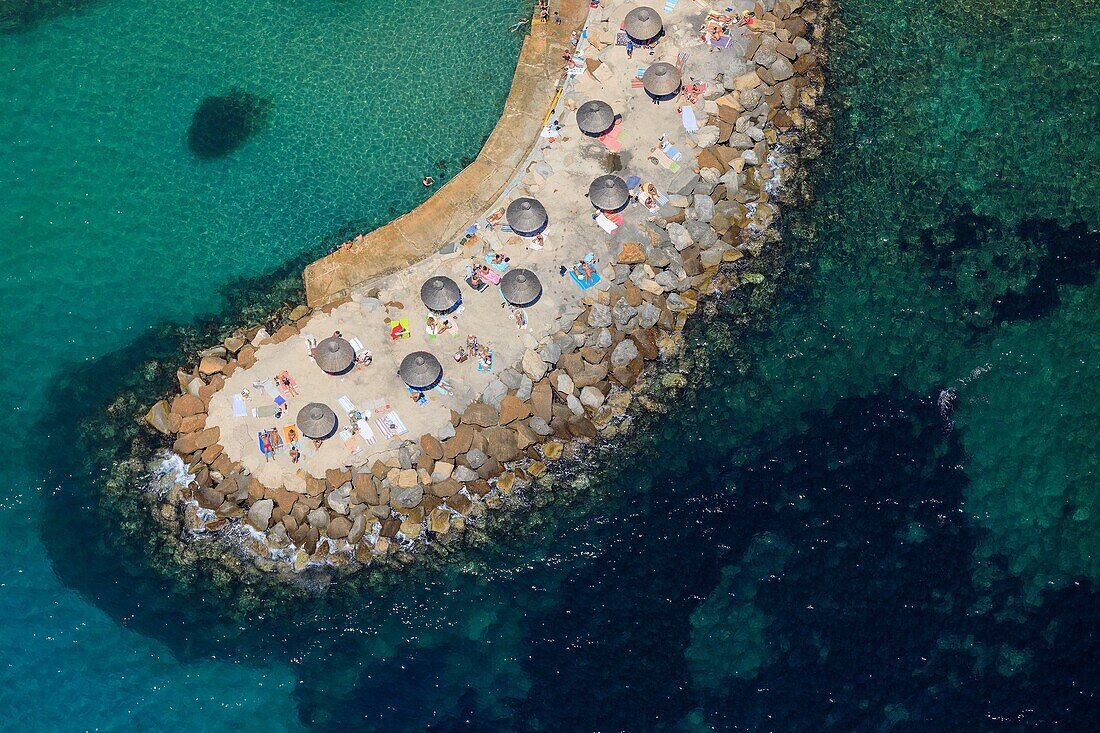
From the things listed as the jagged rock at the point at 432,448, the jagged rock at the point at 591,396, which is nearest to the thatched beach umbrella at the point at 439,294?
the jagged rock at the point at 432,448

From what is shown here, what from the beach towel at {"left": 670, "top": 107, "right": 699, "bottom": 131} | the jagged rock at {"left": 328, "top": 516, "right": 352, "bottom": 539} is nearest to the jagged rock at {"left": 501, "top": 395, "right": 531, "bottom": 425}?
the jagged rock at {"left": 328, "top": 516, "right": 352, "bottom": 539}

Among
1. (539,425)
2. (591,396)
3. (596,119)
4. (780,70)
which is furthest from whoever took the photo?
(780,70)

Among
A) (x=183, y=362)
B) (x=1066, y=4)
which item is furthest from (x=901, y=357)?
(x=183, y=362)

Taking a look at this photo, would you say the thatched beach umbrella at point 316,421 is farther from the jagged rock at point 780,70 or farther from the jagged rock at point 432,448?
the jagged rock at point 780,70

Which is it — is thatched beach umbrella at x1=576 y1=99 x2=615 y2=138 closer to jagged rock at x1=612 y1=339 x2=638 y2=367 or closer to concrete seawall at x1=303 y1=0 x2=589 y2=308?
concrete seawall at x1=303 y1=0 x2=589 y2=308

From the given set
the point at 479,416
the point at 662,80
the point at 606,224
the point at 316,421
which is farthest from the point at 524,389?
the point at 662,80

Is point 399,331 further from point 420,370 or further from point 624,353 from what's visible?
point 624,353
